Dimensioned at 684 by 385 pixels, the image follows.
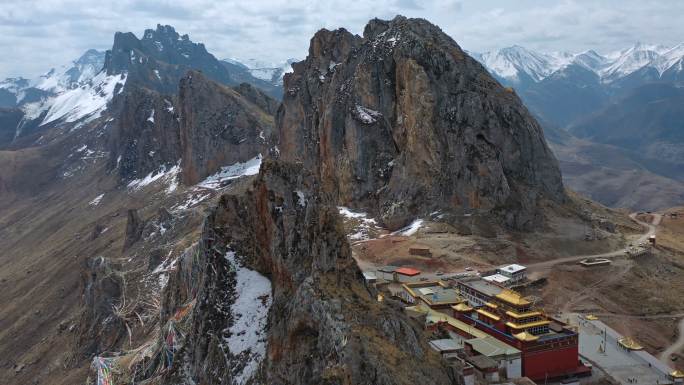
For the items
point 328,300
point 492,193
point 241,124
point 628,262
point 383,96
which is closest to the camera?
point 328,300

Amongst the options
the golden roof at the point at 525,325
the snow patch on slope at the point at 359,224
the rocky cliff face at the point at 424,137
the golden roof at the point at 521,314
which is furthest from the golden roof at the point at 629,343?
the snow patch on slope at the point at 359,224

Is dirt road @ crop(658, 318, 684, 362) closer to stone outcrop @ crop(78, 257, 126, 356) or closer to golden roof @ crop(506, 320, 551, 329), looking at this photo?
golden roof @ crop(506, 320, 551, 329)

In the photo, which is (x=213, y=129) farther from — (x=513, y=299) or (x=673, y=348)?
(x=673, y=348)

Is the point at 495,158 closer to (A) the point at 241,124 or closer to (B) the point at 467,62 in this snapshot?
(B) the point at 467,62

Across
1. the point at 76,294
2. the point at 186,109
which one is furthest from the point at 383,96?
the point at 186,109

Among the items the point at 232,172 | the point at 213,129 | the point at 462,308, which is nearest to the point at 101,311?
the point at 462,308

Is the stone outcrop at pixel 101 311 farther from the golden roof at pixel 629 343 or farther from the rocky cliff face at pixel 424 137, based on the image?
the golden roof at pixel 629 343
